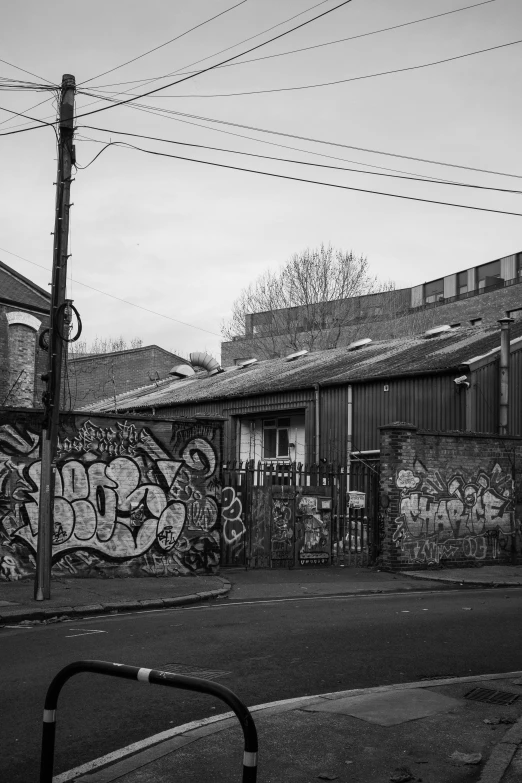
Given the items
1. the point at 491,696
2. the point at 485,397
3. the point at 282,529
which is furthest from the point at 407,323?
the point at 491,696

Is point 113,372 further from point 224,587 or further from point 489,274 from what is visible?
point 489,274

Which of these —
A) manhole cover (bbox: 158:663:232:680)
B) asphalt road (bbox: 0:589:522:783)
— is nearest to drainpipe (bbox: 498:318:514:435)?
asphalt road (bbox: 0:589:522:783)

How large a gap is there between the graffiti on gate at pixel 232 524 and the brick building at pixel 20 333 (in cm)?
1383

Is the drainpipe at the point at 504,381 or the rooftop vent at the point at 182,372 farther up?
the rooftop vent at the point at 182,372

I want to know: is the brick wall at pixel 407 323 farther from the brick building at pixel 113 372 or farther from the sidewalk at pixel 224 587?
the sidewalk at pixel 224 587

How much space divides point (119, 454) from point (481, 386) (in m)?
11.6

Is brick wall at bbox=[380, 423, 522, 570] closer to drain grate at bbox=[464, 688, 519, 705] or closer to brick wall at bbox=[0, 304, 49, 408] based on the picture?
drain grate at bbox=[464, 688, 519, 705]

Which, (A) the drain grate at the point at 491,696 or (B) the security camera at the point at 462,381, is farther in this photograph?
(B) the security camera at the point at 462,381

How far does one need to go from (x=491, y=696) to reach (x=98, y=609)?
6836mm

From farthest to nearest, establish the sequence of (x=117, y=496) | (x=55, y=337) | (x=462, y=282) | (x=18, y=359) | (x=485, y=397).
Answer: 1. (x=462, y=282)
2. (x=18, y=359)
3. (x=485, y=397)
4. (x=117, y=496)
5. (x=55, y=337)

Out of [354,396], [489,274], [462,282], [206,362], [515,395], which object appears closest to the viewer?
[515,395]

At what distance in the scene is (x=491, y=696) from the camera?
22.7ft

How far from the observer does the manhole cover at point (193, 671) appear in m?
7.59

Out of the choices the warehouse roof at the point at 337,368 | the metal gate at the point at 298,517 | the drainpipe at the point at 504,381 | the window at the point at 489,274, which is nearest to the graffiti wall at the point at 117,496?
the metal gate at the point at 298,517
